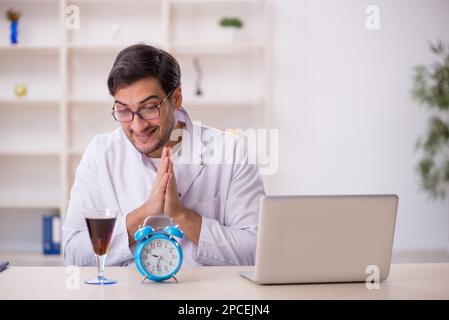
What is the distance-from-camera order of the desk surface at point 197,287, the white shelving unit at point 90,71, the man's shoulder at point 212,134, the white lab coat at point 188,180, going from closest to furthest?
the desk surface at point 197,287 < the white lab coat at point 188,180 < the man's shoulder at point 212,134 < the white shelving unit at point 90,71

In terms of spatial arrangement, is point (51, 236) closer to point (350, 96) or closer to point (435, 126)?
point (350, 96)

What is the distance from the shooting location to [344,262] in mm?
1676

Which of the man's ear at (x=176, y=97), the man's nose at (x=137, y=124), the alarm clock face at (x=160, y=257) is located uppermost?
the man's ear at (x=176, y=97)

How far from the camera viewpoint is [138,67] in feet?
8.13

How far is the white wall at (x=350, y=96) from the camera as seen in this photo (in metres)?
5.27

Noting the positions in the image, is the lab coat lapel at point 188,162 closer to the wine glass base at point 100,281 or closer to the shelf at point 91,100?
the wine glass base at point 100,281

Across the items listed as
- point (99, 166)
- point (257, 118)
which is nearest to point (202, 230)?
point (99, 166)

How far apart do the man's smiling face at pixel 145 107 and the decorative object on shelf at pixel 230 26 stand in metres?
2.56

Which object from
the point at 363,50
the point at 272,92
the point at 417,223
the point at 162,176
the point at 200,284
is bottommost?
the point at 417,223

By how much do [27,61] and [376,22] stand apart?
102 inches

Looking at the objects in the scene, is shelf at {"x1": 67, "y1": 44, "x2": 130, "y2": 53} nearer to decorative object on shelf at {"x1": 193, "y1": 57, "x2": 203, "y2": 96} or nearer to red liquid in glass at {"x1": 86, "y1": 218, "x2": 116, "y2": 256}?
decorative object on shelf at {"x1": 193, "y1": 57, "x2": 203, "y2": 96}

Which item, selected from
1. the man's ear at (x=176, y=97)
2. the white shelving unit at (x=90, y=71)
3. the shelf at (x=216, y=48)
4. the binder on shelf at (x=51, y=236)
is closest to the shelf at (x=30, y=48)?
the white shelving unit at (x=90, y=71)

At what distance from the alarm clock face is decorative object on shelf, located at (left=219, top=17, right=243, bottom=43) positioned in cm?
351

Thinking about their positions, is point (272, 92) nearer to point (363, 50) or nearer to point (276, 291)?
point (363, 50)
